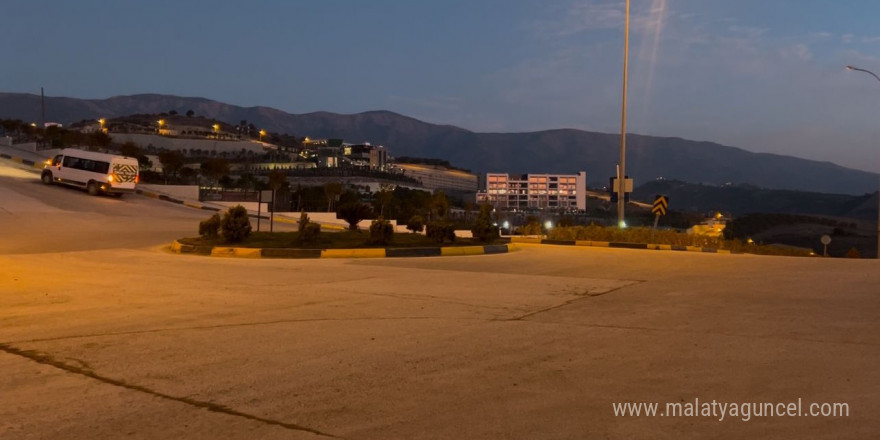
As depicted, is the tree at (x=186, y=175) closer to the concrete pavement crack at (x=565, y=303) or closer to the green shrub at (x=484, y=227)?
the green shrub at (x=484, y=227)

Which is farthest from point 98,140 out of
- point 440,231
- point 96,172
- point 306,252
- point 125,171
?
point 306,252

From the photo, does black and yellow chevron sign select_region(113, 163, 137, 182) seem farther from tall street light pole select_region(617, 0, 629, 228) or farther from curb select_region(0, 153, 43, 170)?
tall street light pole select_region(617, 0, 629, 228)

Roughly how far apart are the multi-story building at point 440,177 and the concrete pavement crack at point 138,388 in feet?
536

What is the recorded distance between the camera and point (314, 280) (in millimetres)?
13008

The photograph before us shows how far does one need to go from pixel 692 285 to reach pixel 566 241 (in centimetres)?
1404

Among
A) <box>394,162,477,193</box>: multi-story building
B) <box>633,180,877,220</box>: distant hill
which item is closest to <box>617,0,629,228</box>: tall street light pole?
<box>633,180,877,220</box>: distant hill

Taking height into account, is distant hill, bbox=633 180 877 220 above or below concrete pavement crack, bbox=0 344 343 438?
above

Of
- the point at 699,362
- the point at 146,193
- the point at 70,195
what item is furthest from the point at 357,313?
the point at 146,193

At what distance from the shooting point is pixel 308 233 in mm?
19656

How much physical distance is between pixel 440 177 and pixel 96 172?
143493 mm

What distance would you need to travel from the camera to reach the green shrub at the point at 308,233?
772 inches

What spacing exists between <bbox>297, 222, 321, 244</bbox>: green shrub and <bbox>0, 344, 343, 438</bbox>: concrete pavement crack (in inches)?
502

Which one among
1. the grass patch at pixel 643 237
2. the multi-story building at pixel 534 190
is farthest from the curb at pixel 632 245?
the multi-story building at pixel 534 190

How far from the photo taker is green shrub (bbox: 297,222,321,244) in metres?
19.6
